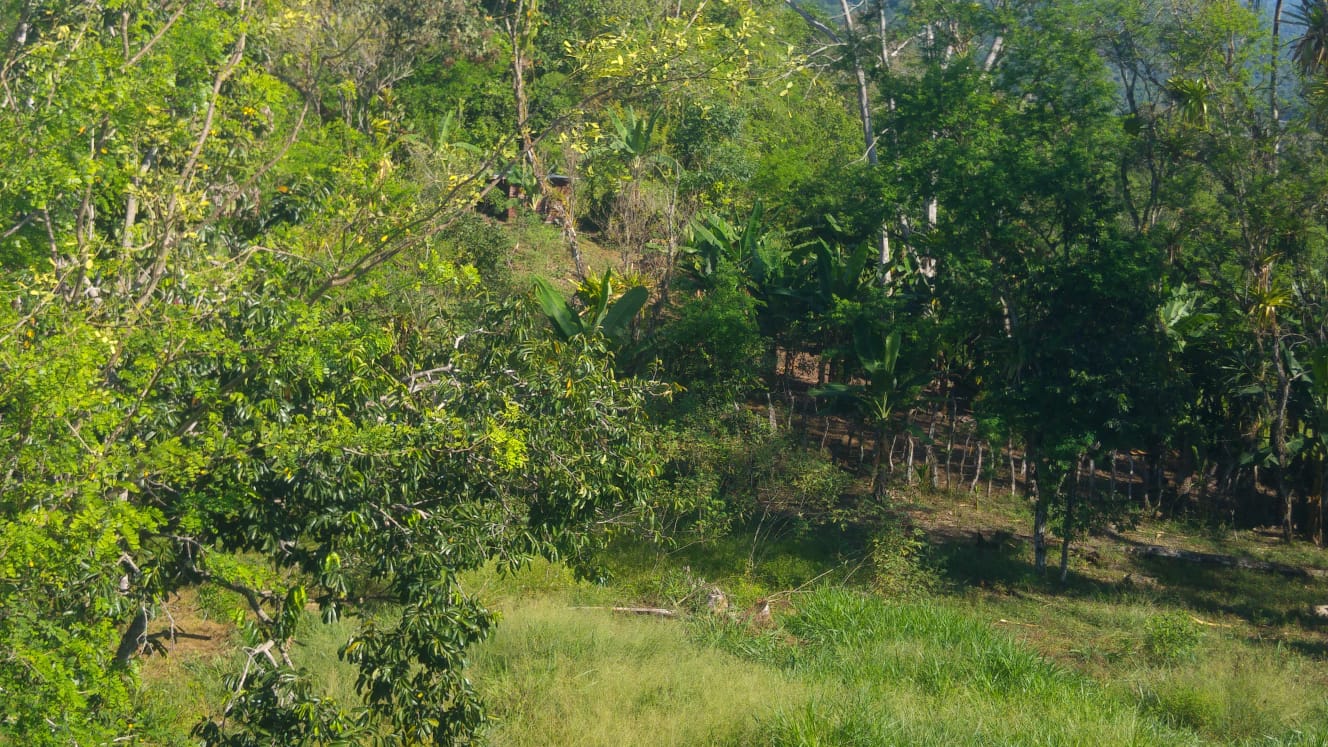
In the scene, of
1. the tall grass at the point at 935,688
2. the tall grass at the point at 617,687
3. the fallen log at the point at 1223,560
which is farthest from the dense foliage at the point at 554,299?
the tall grass at the point at 935,688

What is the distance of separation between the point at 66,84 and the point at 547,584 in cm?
775

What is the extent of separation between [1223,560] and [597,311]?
339 inches

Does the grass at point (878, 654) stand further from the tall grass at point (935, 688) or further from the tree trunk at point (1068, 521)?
the tree trunk at point (1068, 521)

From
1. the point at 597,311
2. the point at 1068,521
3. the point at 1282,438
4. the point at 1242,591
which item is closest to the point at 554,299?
the point at 597,311

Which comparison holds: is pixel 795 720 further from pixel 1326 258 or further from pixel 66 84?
pixel 1326 258

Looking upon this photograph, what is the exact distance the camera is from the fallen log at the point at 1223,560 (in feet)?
47.6

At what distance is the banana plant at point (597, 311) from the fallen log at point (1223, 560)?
7.18 meters

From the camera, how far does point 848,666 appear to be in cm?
993

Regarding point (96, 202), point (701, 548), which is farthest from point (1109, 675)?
point (96, 202)

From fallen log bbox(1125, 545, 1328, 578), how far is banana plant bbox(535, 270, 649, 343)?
718 cm

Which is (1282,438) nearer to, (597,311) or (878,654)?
(878,654)

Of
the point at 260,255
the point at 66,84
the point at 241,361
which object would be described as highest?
the point at 66,84

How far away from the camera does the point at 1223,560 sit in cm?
1482

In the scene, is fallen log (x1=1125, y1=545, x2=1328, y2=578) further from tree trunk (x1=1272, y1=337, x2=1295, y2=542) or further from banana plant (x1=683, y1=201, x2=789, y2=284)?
banana plant (x1=683, y1=201, x2=789, y2=284)
